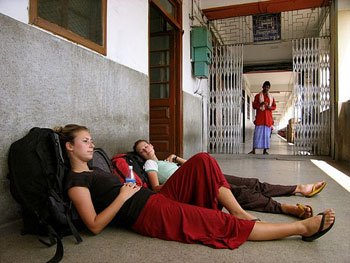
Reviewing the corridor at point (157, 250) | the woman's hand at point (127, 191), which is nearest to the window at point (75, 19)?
the woman's hand at point (127, 191)

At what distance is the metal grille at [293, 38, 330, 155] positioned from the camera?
226 inches

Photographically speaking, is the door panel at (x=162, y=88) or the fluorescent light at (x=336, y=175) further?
the door panel at (x=162, y=88)

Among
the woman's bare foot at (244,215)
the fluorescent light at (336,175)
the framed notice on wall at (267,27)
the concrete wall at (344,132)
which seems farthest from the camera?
the framed notice on wall at (267,27)

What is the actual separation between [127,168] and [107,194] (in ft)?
2.04

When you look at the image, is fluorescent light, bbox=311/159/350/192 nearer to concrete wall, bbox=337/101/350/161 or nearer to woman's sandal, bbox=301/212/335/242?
concrete wall, bbox=337/101/350/161

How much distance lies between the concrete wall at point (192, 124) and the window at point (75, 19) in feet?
8.27

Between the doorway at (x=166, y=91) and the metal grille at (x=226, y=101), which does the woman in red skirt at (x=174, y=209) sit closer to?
the doorway at (x=166, y=91)

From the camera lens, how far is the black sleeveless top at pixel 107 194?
62.0 inches

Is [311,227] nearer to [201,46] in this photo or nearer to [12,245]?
[12,245]

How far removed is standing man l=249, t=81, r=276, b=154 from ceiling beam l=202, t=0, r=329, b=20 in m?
1.43

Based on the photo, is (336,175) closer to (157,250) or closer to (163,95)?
(163,95)

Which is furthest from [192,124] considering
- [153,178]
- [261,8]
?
[153,178]

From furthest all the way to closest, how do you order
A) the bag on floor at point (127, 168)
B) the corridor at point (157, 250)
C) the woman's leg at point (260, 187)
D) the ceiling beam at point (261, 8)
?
1. the ceiling beam at point (261, 8)
2. the woman's leg at point (260, 187)
3. the bag on floor at point (127, 168)
4. the corridor at point (157, 250)

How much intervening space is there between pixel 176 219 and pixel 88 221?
46cm
